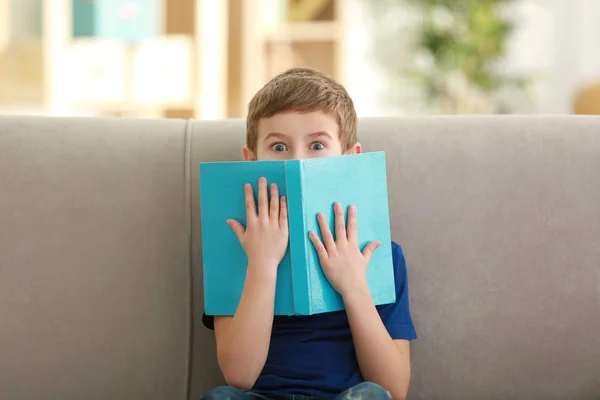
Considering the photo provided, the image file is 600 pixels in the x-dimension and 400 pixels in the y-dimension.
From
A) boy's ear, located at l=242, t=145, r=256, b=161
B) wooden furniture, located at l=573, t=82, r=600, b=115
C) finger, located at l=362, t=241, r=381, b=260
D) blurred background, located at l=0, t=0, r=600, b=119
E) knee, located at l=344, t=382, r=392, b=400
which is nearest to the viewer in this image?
knee, located at l=344, t=382, r=392, b=400

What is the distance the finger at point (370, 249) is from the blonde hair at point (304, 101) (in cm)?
20

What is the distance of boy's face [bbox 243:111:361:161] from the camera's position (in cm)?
118

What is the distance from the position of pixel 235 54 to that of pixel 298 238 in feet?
10.00

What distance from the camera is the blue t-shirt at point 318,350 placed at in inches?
44.0

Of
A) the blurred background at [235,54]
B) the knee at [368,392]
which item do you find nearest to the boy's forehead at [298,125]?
the knee at [368,392]

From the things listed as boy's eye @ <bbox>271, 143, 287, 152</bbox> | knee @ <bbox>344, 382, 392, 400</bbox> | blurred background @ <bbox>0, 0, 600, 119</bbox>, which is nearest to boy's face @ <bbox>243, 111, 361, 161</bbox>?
boy's eye @ <bbox>271, 143, 287, 152</bbox>

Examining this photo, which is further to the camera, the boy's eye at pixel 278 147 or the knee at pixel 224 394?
the boy's eye at pixel 278 147

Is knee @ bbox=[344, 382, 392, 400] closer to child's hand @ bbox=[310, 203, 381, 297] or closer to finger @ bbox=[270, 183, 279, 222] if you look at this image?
child's hand @ bbox=[310, 203, 381, 297]

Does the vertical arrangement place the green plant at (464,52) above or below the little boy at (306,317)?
above

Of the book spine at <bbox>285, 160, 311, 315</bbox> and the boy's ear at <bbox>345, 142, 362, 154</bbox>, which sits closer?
the book spine at <bbox>285, 160, 311, 315</bbox>

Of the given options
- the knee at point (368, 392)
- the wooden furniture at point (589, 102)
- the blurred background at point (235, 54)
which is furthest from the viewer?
the blurred background at point (235, 54)

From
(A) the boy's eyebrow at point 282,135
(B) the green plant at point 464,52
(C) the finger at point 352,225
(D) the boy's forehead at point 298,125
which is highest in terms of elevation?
(B) the green plant at point 464,52

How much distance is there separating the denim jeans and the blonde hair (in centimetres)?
43

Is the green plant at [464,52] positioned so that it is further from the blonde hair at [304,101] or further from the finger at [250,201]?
the finger at [250,201]
